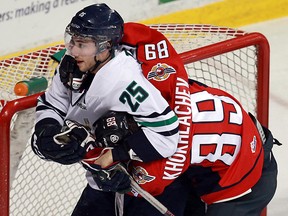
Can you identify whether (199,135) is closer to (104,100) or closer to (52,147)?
(104,100)

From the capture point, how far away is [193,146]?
256 centimetres

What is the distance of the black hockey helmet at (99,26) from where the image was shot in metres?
2.39

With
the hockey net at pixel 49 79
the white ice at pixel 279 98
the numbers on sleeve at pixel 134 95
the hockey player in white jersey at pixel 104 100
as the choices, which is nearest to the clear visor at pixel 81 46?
the hockey player in white jersey at pixel 104 100

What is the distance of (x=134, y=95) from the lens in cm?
240

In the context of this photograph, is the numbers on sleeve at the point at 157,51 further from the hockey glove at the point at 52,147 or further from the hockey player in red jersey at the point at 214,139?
the hockey glove at the point at 52,147

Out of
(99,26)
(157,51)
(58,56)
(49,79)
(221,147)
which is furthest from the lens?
(49,79)

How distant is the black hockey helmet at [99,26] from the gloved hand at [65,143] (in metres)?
0.22

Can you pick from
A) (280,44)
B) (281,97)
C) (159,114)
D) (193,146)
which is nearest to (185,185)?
(193,146)

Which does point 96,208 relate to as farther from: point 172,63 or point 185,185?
point 172,63

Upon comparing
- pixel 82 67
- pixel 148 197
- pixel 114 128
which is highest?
pixel 82 67

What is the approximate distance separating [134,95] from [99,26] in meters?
0.19

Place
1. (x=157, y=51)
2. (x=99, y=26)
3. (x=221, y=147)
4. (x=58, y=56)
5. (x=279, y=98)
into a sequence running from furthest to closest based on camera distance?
(x=279, y=98), (x=58, y=56), (x=221, y=147), (x=157, y=51), (x=99, y=26)

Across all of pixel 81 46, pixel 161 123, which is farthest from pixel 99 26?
pixel 161 123

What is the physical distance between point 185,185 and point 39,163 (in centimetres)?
52
